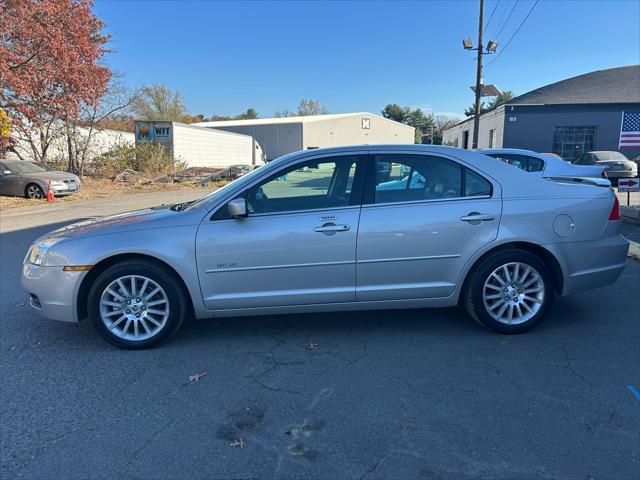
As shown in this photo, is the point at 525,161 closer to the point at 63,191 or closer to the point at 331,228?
the point at 331,228

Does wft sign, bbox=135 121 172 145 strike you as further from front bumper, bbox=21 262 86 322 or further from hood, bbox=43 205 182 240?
front bumper, bbox=21 262 86 322

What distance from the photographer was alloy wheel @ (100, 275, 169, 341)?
3857 mm

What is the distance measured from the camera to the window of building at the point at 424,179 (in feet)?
13.3

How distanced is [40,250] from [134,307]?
93cm

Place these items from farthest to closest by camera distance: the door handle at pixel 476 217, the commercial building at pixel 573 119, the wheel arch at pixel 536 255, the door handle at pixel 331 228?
the commercial building at pixel 573 119 → the wheel arch at pixel 536 255 → the door handle at pixel 476 217 → the door handle at pixel 331 228

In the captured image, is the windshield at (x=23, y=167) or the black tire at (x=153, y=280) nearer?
the black tire at (x=153, y=280)

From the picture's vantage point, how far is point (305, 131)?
52.7m

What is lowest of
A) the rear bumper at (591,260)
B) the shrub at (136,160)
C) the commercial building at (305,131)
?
the rear bumper at (591,260)

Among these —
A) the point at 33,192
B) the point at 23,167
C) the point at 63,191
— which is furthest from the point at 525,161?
the point at 23,167

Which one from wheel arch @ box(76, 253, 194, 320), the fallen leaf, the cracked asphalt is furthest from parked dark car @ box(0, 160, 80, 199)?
the fallen leaf

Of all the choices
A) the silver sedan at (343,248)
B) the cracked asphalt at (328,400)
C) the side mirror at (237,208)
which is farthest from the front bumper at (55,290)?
the side mirror at (237,208)

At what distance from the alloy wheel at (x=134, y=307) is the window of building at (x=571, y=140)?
3001 cm

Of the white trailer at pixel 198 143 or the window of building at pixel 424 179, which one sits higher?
the white trailer at pixel 198 143

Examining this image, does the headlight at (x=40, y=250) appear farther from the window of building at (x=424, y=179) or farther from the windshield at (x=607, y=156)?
the windshield at (x=607, y=156)
